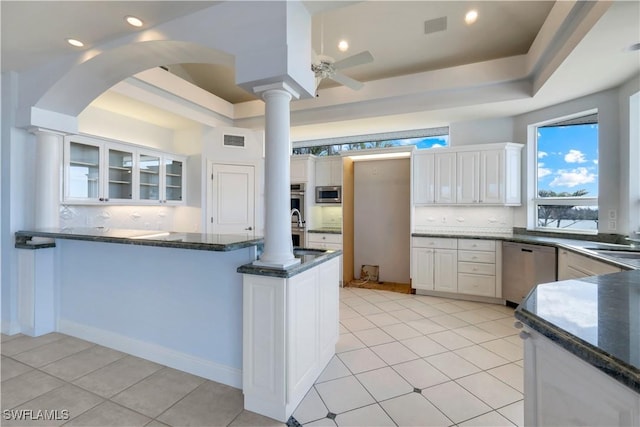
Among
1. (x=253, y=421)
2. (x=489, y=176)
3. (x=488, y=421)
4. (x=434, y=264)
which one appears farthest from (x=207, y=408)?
(x=489, y=176)

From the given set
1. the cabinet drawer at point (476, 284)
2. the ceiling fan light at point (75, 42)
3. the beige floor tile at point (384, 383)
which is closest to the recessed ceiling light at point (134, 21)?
the ceiling fan light at point (75, 42)

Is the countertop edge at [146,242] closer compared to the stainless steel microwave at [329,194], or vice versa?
the countertop edge at [146,242]

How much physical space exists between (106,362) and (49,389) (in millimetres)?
379

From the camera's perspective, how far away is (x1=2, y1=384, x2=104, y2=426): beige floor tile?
175cm

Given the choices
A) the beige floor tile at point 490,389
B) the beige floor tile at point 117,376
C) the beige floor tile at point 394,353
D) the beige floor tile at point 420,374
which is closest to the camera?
the beige floor tile at point 490,389

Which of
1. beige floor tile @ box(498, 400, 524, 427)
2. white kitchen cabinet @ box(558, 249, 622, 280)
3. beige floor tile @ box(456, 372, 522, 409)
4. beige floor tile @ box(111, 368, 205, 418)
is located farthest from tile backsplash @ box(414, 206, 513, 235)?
beige floor tile @ box(111, 368, 205, 418)

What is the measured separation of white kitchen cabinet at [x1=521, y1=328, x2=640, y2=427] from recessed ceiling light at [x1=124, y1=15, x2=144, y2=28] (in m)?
2.87

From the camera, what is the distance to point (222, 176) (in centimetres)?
465

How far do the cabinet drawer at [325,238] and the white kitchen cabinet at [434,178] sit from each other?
1342 mm

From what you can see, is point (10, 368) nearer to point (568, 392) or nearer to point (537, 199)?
point (568, 392)

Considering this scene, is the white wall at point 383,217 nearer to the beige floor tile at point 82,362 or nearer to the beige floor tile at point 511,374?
the beige floor tile at point 511,374

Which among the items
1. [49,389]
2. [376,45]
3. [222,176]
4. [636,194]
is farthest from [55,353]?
[636,194]

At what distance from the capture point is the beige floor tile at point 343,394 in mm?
1906

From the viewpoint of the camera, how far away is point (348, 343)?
9.17 ft
